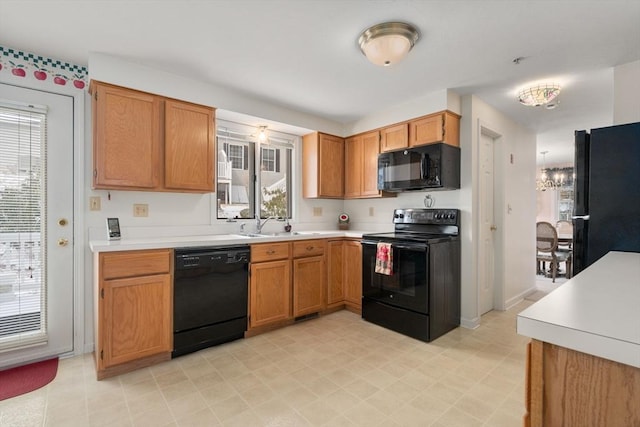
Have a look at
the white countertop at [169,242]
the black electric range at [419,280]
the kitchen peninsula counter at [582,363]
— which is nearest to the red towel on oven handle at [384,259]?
the black electric range at [419,280]

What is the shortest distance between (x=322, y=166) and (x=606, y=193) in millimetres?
2712

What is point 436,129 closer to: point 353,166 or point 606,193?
point 353,166

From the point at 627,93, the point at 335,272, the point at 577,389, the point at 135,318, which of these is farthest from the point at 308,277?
the point at 627,93

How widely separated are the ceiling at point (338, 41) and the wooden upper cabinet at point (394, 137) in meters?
0.43

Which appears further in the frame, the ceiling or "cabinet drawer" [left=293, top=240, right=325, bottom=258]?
"cabinet drawer" [left=293, top=240, right=325, bottom=258]

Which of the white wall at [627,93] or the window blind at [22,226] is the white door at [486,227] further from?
the window blind at [22,226]

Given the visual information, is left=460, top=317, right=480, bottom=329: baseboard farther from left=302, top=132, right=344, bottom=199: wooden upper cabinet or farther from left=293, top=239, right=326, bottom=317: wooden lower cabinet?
left=302, top=132, right=344, bottom=199: wooden upper cabinet

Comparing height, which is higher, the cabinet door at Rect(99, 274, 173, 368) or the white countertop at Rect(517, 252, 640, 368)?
the white countertop at Rect(517, 252, 640, 368)

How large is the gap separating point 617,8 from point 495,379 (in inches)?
96.5

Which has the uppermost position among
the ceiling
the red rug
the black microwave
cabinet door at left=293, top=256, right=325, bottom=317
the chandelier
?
the ceiling

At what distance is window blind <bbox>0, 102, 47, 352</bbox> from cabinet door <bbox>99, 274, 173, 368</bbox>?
2.49ft

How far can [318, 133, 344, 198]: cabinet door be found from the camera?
385 cm

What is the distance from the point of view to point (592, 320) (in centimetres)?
69

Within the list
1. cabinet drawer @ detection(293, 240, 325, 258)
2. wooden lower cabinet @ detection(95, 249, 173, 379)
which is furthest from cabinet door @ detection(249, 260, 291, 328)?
wooden lower cabinet @ detection(95, 249, 173, 379)
